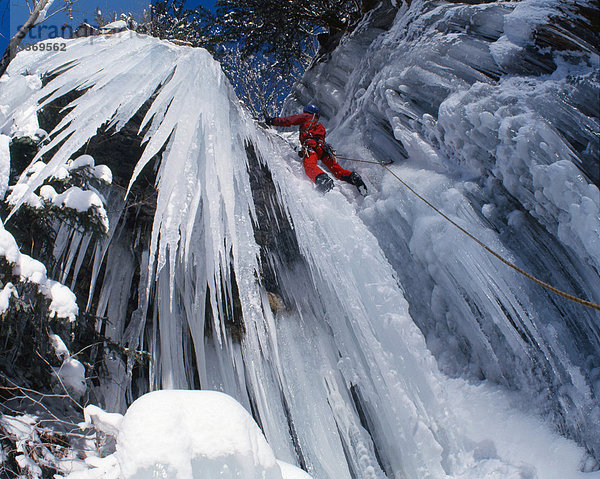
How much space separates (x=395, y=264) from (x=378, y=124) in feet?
6.16

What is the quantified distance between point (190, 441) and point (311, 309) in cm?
157

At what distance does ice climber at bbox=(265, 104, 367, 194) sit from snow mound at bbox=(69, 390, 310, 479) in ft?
8.35

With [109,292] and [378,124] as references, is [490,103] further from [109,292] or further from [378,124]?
[109,292]

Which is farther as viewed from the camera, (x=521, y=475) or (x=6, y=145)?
(x=6, y=145)

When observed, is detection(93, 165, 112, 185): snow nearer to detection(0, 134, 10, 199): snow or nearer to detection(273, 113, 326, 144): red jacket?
detection(0, 134, 10, 199): snow

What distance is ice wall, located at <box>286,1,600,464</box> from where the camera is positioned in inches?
92.4

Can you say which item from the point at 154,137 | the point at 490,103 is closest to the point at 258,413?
the point at 154,137

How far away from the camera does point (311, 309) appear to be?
286 centimetres

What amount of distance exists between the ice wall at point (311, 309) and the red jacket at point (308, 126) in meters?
1.18

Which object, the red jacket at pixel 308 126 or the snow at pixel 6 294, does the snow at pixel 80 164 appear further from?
the red jacket at pixel 308 126

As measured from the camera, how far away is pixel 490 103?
3.02m

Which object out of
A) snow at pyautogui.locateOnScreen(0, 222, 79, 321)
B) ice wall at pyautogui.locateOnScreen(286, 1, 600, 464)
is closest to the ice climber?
ice wall at pyautogui.locateOnScreen(286, 1, 600, 464)

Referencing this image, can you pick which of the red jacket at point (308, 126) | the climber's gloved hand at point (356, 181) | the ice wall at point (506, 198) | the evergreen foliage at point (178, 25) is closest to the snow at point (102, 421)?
the ice wall at point (506, 198)

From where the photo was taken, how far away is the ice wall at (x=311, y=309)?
238 cm
